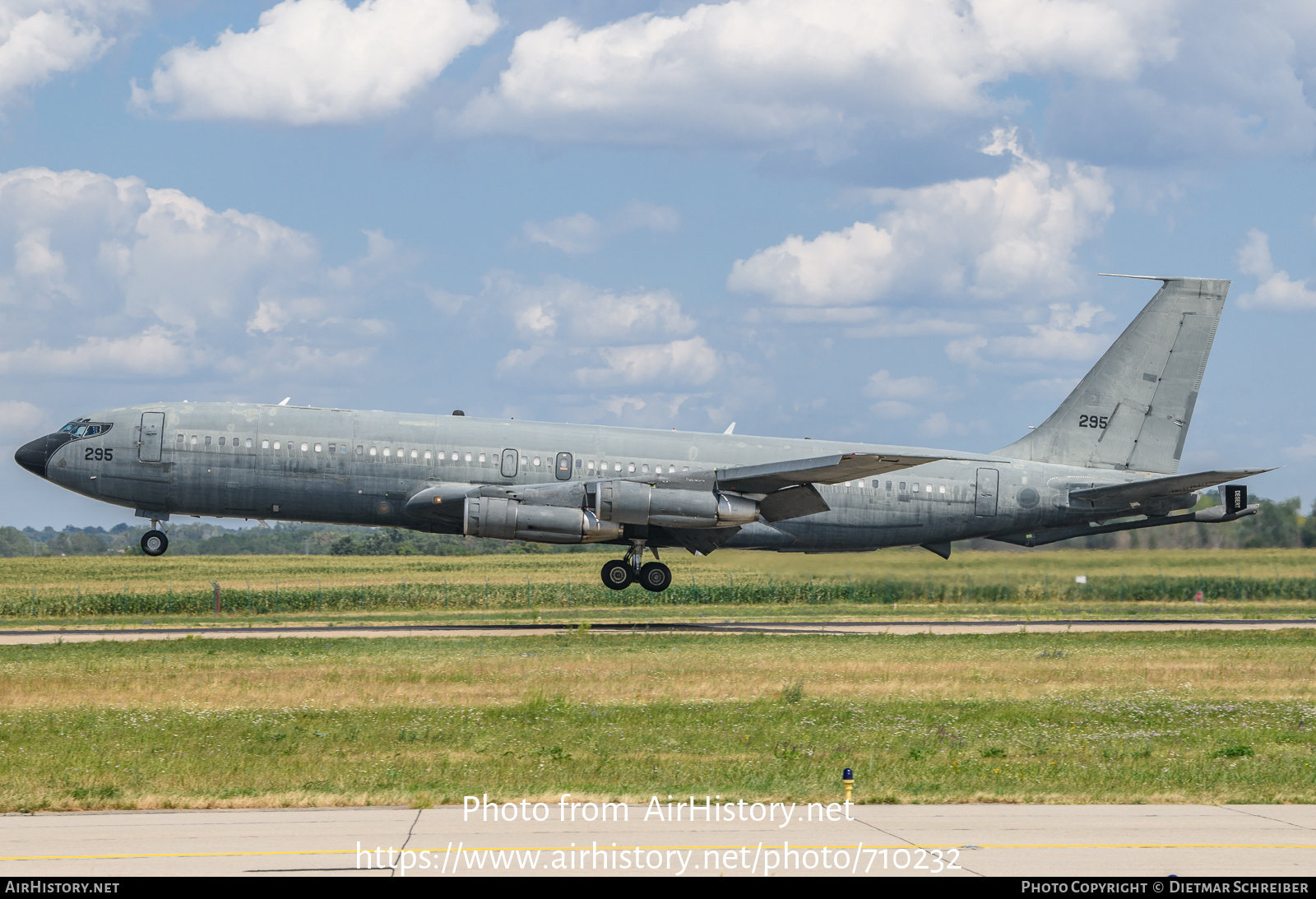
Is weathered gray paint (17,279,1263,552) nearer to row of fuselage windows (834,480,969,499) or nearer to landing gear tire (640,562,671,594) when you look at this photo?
row of fuselage windows (834,480,969,499)

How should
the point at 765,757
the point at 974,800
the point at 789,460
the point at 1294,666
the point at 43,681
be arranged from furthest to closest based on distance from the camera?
the point at 789,460 < the point at 1294,666 < the point at 43,681 < the point at 765,757 < the point at 974,800

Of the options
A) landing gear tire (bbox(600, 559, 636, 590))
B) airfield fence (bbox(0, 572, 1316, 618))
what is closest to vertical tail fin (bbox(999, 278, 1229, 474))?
airfield fence (bbox(0, 572, 1316, 618))

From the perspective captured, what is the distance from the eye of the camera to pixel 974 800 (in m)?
15.2

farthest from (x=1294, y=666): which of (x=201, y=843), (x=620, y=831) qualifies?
(x=201, y=843)

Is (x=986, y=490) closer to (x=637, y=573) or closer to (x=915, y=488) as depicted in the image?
(x=915, y=488)

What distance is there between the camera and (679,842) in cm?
1244

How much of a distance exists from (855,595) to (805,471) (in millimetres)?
22848

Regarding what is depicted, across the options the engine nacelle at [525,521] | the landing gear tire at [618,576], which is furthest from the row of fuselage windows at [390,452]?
the landing gear tire at [618,576]

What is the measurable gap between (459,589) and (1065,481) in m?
30.3

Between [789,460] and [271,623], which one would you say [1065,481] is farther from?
[271,623]

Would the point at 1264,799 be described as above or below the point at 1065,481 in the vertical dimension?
below

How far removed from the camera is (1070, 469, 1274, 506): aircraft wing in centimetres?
3741

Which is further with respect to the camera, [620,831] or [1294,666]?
[1294,666]

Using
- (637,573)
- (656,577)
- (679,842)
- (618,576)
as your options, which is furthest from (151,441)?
(679,842)
